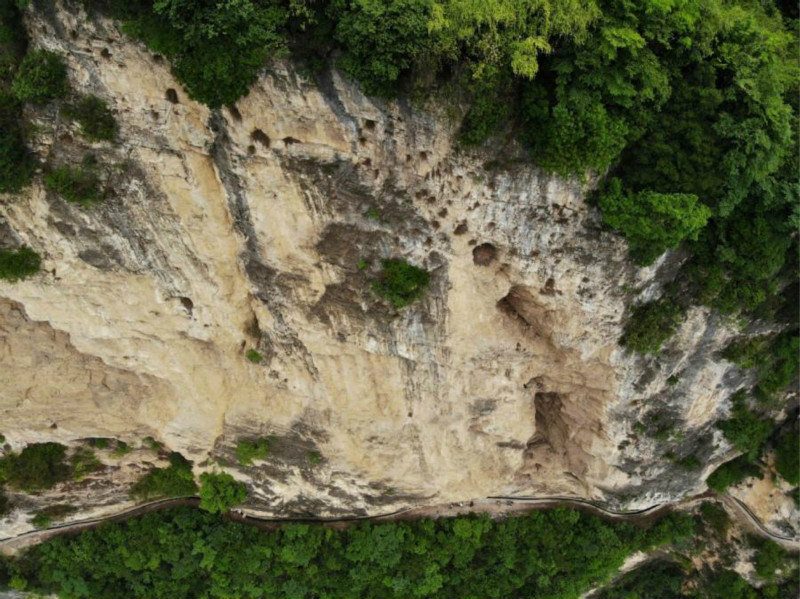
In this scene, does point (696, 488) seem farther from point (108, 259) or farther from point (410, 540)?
point (108, 259)

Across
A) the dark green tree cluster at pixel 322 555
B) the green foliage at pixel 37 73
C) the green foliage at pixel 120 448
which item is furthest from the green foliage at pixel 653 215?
the green foliage at pixel 120 448

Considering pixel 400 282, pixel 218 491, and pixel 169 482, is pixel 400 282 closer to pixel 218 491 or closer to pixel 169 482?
pixel 218 491

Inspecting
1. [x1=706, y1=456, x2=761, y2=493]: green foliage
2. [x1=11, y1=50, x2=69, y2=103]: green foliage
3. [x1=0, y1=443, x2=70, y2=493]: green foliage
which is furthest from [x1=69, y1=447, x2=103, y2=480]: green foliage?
[x1=706, y1=456, x2=761, y2=493]: green foliage

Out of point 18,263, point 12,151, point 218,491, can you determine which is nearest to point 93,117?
point 12,151

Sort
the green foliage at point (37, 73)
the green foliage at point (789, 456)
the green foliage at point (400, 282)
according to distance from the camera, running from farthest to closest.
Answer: the green foliage at point (789, 456)
the green foliage at point (400, 282)
the green foliage at point (37, 73)

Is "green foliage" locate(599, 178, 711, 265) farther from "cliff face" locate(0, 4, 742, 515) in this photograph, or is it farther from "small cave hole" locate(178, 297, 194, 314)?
"small cave hole" locate(178, 297, 194, 314)

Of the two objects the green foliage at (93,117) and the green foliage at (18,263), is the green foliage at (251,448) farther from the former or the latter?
the green foliage at (93,117)

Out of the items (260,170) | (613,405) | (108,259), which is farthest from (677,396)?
(108,259)
